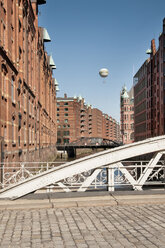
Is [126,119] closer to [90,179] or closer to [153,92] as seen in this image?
[153,92]

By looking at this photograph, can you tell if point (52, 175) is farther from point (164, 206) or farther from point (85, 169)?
point (164, 206)

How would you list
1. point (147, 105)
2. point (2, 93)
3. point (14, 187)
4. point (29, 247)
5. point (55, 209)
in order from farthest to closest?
1. point (147, 105)
2. point (2, 93)
3. point (14, 187)
4. point (55, 209)
5. point (29, 247)

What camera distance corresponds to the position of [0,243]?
561cm

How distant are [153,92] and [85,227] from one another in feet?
189

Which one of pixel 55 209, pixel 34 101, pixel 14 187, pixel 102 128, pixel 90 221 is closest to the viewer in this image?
pixel 90 221

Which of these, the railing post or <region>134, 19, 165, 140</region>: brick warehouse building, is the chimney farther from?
the railing post

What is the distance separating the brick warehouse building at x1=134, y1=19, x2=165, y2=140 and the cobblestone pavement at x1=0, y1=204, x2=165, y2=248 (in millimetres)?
46156

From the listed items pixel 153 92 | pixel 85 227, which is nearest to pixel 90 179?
pixel 85 227

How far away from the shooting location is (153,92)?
61750 mm

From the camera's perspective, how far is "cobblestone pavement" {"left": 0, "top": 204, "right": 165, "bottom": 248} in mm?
5652

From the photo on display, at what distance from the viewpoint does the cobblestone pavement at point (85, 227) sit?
5.65m

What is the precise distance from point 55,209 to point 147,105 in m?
61.7

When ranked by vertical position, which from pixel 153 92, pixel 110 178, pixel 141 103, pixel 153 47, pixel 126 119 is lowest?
pixel 110 178

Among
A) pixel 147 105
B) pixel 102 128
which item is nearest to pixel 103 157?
pixel 147 105
